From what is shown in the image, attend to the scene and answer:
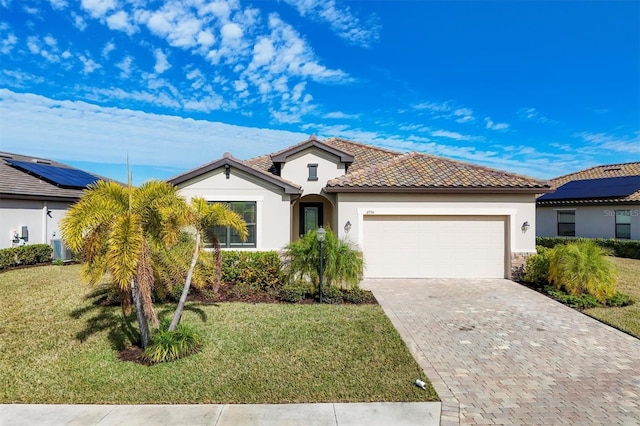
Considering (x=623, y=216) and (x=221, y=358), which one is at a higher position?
(x=623, y=216)

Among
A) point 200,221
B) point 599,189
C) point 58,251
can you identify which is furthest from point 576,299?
point 58,251

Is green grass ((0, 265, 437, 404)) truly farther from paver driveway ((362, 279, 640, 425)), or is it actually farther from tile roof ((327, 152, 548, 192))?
tile roof ((327, 152, 548, 192))

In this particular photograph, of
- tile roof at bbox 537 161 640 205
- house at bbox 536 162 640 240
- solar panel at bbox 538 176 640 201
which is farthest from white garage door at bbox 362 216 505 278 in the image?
solar panel at bbox 538 176 640 201

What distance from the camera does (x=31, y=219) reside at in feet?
53.3

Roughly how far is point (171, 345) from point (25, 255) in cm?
1358

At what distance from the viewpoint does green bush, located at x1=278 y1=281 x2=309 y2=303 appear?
10.0 meters

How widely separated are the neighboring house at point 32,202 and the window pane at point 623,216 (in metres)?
29.6

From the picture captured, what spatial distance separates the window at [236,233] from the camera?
12.9m

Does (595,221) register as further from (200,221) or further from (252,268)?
(200,221)

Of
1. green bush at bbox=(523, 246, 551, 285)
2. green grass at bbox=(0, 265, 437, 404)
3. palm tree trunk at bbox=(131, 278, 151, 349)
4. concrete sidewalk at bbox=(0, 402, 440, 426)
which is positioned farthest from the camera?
green bush at bbox=(523, 246, 551, 285)

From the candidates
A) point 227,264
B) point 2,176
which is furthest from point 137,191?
point 2,176

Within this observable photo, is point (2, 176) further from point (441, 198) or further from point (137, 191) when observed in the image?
point (441, 198)

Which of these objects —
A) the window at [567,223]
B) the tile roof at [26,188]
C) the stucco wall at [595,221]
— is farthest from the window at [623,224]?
the tile roof at [26,188]

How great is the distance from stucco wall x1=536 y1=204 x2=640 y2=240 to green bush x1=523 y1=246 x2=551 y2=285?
12184mm
